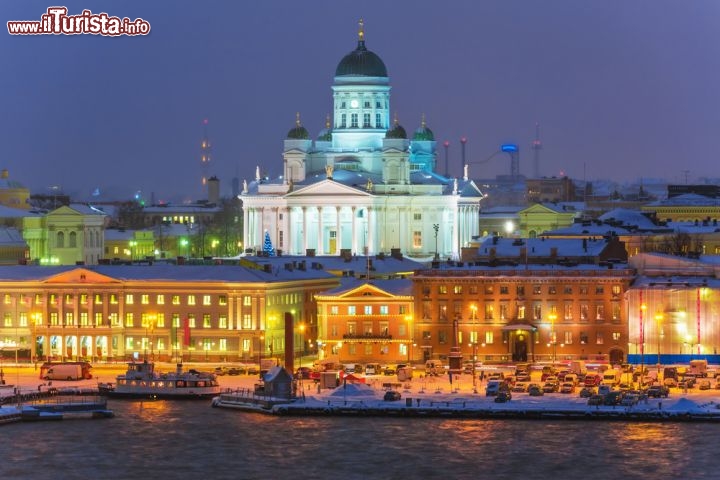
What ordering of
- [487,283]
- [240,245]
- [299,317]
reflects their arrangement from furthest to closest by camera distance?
[240,245], [299,317], [487,283]

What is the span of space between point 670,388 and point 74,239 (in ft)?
220

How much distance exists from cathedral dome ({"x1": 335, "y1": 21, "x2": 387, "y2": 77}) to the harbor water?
64.6 metres

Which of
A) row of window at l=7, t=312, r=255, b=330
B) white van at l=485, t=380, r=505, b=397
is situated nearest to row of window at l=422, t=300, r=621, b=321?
row of window at l=7, t=312, r=255, b=330

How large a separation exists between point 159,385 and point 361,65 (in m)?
59.9

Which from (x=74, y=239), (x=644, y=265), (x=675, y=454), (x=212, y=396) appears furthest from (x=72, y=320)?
(x=74, y=239)

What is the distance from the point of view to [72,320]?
10044cm

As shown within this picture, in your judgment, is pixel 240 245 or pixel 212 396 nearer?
pixel 212 396

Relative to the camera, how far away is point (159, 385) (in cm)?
8769

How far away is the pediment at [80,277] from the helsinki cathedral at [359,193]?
34380 millimetres

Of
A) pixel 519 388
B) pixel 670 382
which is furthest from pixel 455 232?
pixel 519 388

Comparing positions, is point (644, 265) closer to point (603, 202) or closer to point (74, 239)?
point (74, 239)

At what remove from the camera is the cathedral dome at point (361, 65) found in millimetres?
144750

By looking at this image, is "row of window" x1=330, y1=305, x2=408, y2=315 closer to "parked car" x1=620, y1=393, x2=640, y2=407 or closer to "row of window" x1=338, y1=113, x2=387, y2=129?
"parked car" x1=620, y1=393, x2=640, y2=407

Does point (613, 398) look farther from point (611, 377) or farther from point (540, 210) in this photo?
point (540, 210)
